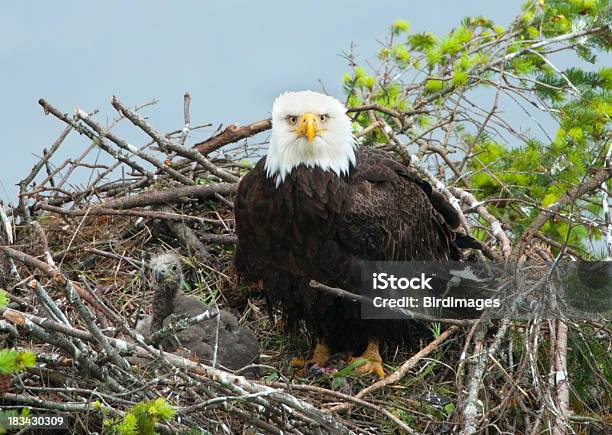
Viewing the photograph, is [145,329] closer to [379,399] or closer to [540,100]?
[379,399]

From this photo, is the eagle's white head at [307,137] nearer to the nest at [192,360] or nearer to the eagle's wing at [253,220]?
the eagle's wing at [253,220]

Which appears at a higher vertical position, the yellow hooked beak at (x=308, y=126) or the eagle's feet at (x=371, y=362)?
the yellow hooked beak at (x=308, y=126)

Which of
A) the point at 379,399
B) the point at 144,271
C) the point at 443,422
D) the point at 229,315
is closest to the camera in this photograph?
the point at 443,422

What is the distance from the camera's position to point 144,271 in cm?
659

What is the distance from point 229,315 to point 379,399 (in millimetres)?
1003

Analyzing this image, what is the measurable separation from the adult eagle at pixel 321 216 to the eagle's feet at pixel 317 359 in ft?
0.94

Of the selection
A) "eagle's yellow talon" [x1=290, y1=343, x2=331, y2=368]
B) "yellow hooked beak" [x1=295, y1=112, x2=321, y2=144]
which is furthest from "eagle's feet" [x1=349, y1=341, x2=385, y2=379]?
"yellow hooked beak" [x1=295, y1=112, x2=321, y2=144]

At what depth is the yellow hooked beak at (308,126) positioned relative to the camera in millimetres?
5808

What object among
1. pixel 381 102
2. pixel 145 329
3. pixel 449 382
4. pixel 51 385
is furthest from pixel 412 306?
pixel 381 102

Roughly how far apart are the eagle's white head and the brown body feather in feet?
0.18

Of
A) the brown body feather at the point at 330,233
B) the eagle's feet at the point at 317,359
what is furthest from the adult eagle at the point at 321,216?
the eagle's feet at the point at 317,359
